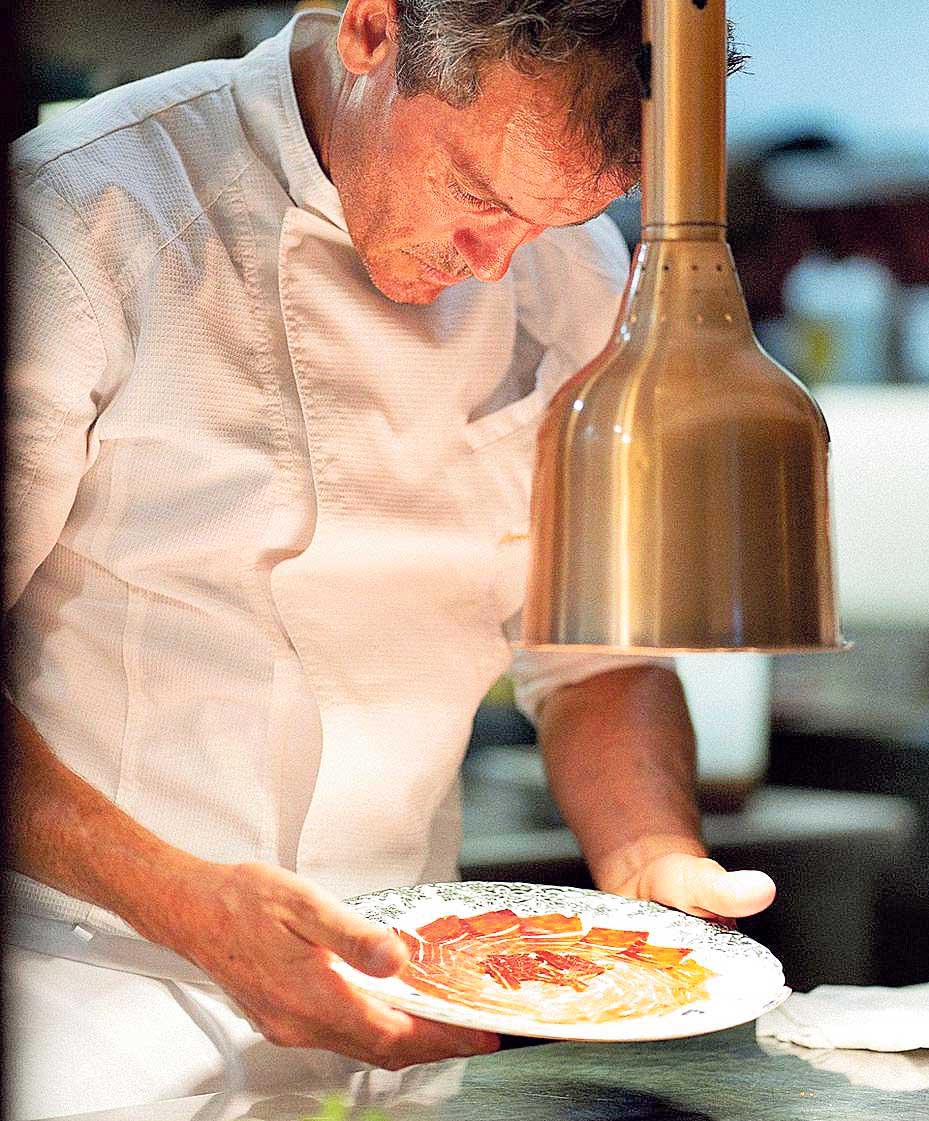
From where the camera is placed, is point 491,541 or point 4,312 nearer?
point 4,312

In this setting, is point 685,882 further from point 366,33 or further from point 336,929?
point 366,33

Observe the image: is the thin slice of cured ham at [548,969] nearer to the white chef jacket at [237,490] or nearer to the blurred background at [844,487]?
the white chef jacket at [237,490]

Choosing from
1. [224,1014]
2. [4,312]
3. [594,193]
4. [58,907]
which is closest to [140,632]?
[58,907]

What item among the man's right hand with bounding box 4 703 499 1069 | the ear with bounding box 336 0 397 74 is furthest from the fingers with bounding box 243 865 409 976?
the ear with bounding box 336 0 397 74

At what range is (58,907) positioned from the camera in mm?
1362

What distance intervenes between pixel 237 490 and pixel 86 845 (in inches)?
13.7

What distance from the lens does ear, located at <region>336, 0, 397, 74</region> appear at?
4.09 feet

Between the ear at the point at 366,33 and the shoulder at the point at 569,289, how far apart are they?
38 cm

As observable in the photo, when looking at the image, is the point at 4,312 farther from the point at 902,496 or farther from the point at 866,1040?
the point at 902,496

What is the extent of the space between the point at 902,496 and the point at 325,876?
1727mm

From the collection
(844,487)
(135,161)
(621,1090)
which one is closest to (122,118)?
(135,161)

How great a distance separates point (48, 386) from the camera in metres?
1.24

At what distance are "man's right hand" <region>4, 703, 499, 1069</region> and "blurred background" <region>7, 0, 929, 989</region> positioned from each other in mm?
1471

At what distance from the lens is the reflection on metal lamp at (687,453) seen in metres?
0.83
